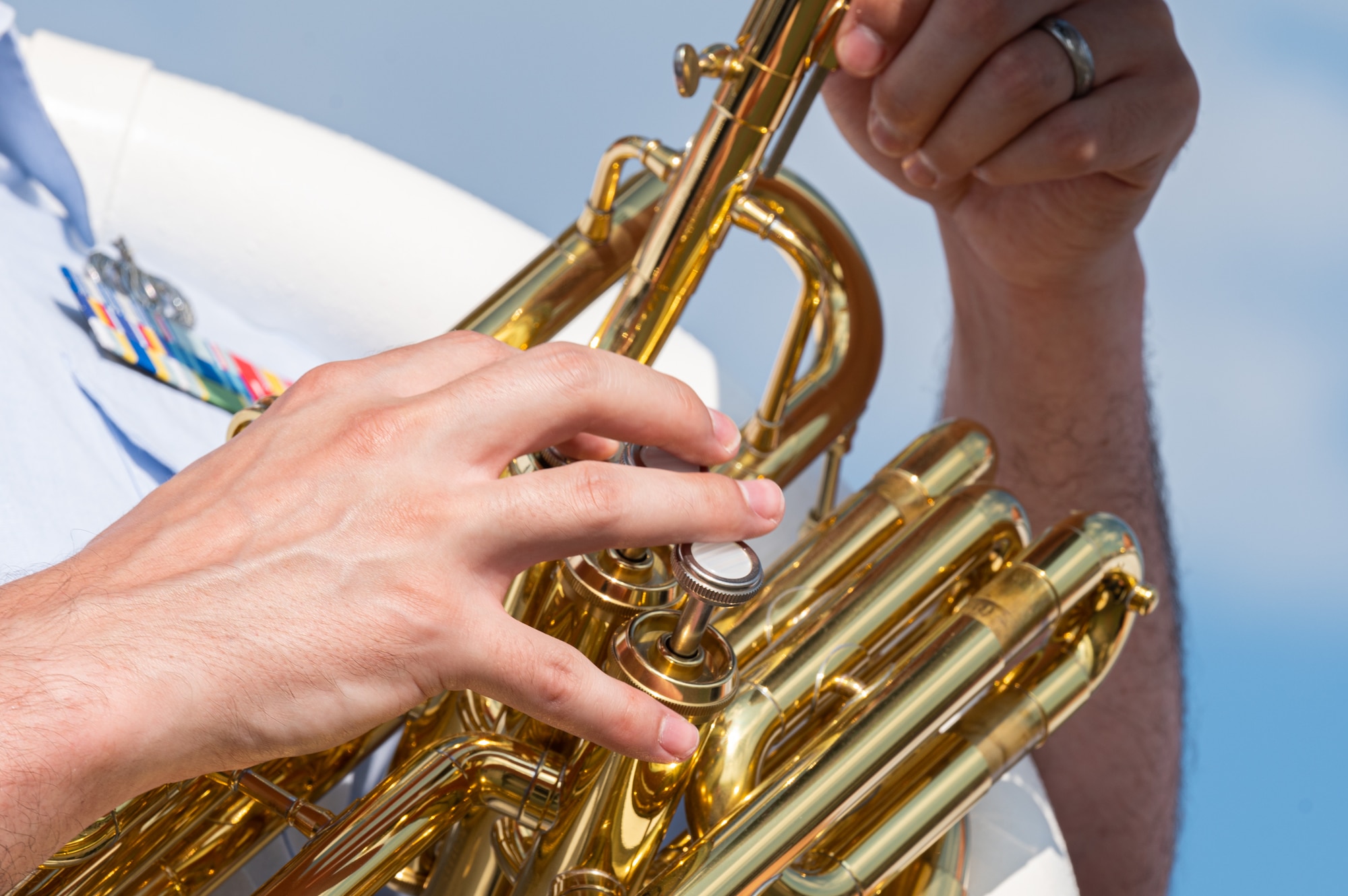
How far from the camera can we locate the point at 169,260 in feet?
3.56

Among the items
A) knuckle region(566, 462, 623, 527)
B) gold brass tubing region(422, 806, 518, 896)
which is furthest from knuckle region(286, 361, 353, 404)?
gold brass tubing region(422, 806, 518, 896)

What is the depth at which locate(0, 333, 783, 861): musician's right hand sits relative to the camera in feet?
1.28

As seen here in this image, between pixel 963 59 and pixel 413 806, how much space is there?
52 cm

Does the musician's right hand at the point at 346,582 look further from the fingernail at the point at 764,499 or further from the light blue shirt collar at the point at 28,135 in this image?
the light blue shirt collar at the point at 28,135

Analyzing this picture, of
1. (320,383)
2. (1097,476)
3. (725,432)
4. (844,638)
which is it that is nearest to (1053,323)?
(1097,476)

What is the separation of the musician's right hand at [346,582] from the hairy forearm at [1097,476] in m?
0.61

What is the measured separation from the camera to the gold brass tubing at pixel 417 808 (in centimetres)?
50

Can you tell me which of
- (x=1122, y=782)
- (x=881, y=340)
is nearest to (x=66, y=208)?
(x=881, y=340)

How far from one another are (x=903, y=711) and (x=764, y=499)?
180 mm

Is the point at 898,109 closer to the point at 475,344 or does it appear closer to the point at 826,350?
the point at 826,350

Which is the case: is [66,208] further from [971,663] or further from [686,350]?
[971,663]

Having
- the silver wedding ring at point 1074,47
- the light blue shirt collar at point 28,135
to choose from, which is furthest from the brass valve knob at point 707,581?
the light blue shirt collar at point 28,135

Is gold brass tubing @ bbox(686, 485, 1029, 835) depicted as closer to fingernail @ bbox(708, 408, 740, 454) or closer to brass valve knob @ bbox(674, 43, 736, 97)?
fingernail @ bbox(708, 408, 740, 454)

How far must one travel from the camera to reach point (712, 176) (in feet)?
2.14
